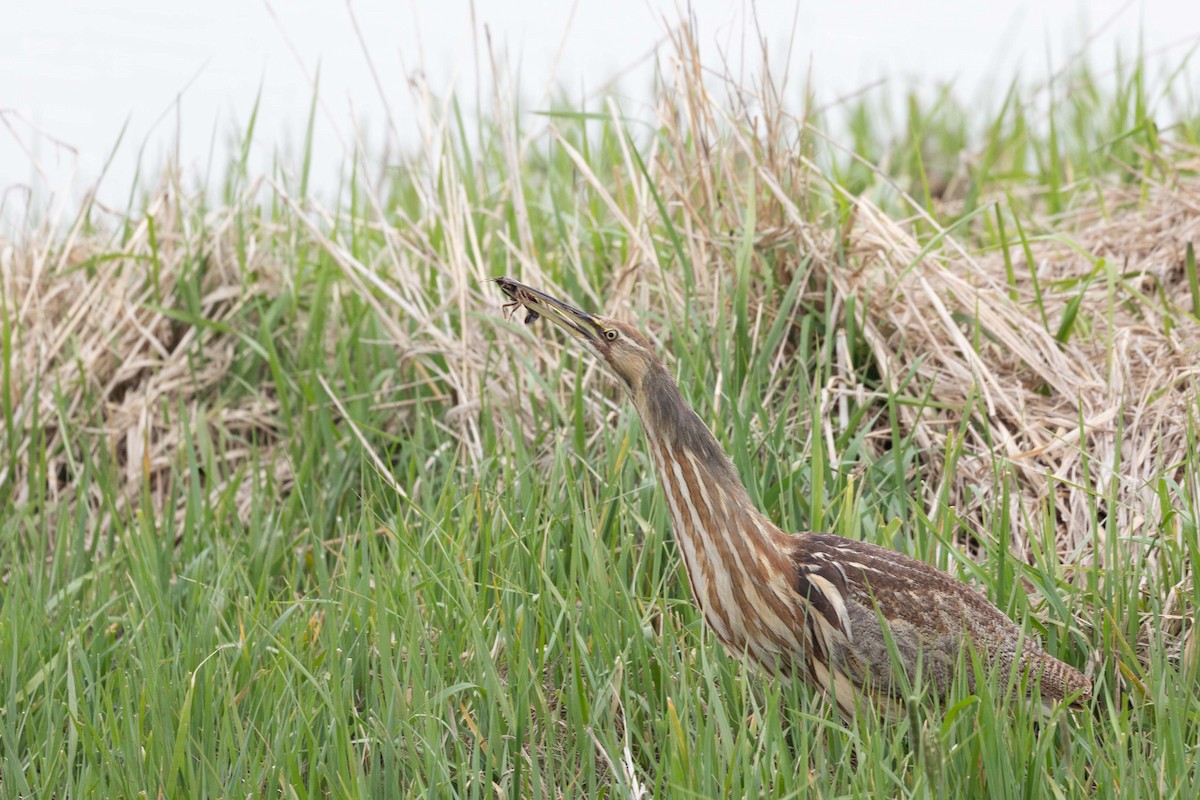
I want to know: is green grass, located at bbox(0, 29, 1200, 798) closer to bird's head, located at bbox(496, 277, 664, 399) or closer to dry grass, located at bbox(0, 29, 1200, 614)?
dry grass, located at bbox(0, 29, 1200, 614)

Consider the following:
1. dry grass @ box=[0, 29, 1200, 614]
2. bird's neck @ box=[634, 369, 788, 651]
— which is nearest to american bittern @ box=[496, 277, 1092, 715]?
bird's neck @ box=[634, 369, 788, 651]

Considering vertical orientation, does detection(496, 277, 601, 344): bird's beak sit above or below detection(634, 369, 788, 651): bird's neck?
above

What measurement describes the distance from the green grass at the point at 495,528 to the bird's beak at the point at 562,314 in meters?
0.53

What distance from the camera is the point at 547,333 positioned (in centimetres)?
447

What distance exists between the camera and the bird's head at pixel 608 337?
9.36 feet

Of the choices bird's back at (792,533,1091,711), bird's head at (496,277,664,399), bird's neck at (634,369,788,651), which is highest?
bird's head at (496,277,664,399)

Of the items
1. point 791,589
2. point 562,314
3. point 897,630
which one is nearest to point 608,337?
point 562,314

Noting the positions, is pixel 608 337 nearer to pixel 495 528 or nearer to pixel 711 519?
pixel 711 519

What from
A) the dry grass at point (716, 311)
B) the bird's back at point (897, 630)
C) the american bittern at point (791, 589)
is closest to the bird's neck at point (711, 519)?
the american bittern at point (791, 589)

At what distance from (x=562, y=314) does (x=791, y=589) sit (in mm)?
737

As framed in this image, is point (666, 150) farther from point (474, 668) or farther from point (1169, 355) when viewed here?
point (474, 668)

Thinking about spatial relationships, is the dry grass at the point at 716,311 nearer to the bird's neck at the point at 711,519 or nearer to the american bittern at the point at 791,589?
the american bittern at the point at 791,589

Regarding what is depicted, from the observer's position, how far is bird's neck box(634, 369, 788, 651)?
2.88 meters

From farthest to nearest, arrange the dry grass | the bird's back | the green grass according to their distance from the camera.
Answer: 1. the dry grass
2. the bird's back
3. the green grass
